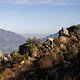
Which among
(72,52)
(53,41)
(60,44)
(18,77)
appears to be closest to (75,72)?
(18,77)

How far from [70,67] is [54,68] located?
1172mm

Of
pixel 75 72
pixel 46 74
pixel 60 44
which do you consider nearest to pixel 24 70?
pixel 46 74

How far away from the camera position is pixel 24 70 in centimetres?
1925

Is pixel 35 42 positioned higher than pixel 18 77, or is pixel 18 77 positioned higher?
pixel 35 42

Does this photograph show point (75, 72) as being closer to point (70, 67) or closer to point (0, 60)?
point (70, 67)

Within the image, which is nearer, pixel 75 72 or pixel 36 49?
pixel 75 72

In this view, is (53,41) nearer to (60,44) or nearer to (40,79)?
(60,44)

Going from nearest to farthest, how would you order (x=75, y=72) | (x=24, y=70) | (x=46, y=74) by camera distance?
(x=75, y=72) < (x=46, y=74) < (x=24, y=70)

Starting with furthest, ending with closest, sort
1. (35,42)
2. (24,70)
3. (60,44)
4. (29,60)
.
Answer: (35,42)
(60,44)
(29,60)
(24,70)

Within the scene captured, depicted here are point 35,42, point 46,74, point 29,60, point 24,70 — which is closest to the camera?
point 46,74

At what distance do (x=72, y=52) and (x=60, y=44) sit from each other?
607 centimetres

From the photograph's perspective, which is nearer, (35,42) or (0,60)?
(0,60)

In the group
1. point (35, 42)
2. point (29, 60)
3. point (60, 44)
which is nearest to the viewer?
point (29, 60)

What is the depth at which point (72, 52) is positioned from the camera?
2011 centimetres
